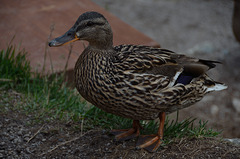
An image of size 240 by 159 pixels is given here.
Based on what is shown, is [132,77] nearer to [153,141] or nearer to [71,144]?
[153,141]

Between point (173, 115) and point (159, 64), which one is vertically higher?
point (159, 64)

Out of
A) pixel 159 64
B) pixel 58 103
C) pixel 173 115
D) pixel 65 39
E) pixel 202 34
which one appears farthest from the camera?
pixel 202 34

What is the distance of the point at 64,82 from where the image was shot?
14.9ft

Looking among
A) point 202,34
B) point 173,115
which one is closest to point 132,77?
point 173,115

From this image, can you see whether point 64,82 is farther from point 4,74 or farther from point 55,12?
point 55,12

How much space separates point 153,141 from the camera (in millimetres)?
3414

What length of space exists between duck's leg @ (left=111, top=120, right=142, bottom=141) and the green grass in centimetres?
14

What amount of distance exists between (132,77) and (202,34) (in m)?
5.17

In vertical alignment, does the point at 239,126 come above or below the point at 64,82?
below

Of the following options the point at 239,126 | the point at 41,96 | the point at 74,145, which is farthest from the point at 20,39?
the point at 239,126

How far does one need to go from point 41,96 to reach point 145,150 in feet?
4.79

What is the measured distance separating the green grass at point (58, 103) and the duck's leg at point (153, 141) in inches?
4.9

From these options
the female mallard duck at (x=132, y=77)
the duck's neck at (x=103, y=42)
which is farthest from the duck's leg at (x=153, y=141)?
the duck's neck at (x=103, y=42)

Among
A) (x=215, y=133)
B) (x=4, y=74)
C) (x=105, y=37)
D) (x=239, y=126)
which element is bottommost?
(x=239, y=126)
